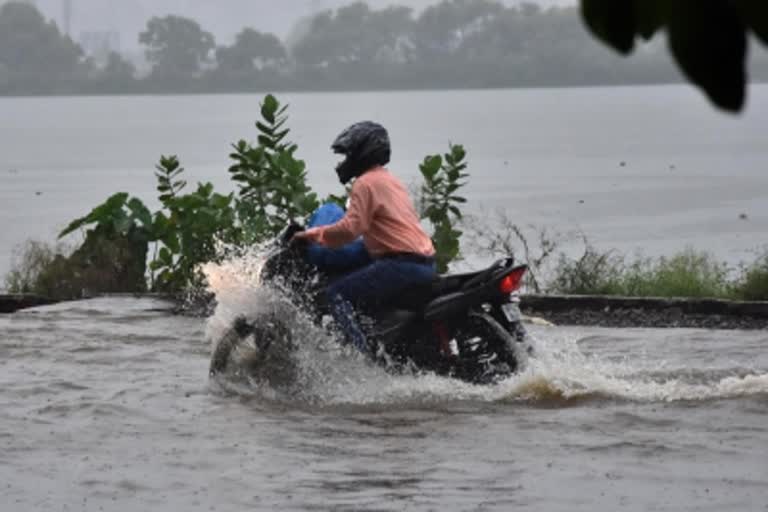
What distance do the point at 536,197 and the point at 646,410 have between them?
150 feet

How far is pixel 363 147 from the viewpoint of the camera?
10.8 m

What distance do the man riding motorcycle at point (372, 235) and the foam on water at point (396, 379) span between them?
0.84 ft

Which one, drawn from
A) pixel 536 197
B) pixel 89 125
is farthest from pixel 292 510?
pixel 89 125

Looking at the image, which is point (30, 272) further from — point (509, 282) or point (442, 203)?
point (509, 282)

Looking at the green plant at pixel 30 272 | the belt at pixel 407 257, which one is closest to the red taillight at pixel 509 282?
the belt at pixel 407 257

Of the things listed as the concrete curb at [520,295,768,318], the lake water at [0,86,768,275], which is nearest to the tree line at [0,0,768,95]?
the lake water at [0,86,768,275]

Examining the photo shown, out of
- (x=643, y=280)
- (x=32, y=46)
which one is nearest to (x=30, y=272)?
(x=643, y=280)

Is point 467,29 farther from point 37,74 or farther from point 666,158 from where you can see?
point 666,158

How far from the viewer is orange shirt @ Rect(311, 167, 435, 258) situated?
34.7 feet

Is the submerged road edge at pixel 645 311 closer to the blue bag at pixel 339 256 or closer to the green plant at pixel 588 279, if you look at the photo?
the green plant at pixel 588 279

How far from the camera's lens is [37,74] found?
176m

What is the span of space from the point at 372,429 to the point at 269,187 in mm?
6481

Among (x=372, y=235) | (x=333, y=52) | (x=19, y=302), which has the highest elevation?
(x=333, y=52)

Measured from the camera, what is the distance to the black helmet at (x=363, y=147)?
10766mm
